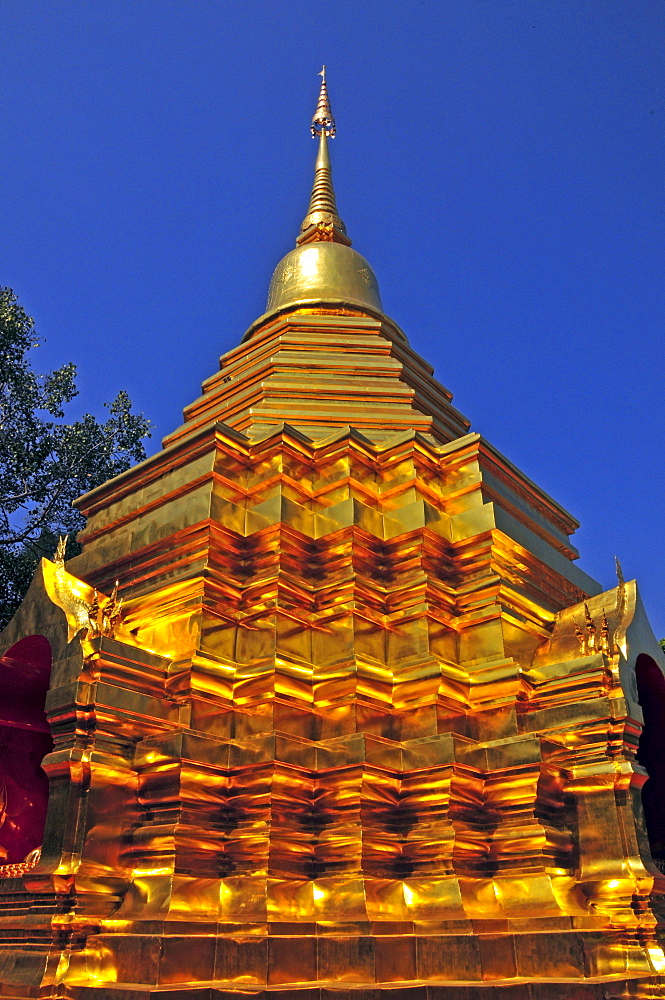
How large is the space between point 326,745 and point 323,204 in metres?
13.8

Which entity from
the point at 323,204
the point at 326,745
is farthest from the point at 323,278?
the point at 326,745

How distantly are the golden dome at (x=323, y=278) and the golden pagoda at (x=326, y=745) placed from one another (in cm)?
512

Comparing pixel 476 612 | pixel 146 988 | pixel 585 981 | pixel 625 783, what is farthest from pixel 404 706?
pixel 146 988

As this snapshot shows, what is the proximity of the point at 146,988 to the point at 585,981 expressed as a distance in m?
3.18

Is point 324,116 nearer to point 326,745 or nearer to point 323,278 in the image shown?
point 323,278

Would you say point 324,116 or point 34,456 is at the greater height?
point 324,116

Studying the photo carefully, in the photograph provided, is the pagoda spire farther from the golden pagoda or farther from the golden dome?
the golden pagoda

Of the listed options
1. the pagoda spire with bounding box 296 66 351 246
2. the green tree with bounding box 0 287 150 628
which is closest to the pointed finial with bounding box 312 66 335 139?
the pagoda spire with bounding box 296 66 351 246

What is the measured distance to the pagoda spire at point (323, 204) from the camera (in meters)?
17.3

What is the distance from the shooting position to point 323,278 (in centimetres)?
1549

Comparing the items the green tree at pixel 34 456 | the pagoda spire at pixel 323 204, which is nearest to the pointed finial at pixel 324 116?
the pagoda spire at pixel 323 204

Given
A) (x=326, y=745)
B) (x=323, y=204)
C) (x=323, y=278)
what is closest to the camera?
(x=326, y=745)

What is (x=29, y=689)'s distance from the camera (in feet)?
30.9

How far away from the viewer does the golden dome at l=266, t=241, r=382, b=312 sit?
15.2 meters
